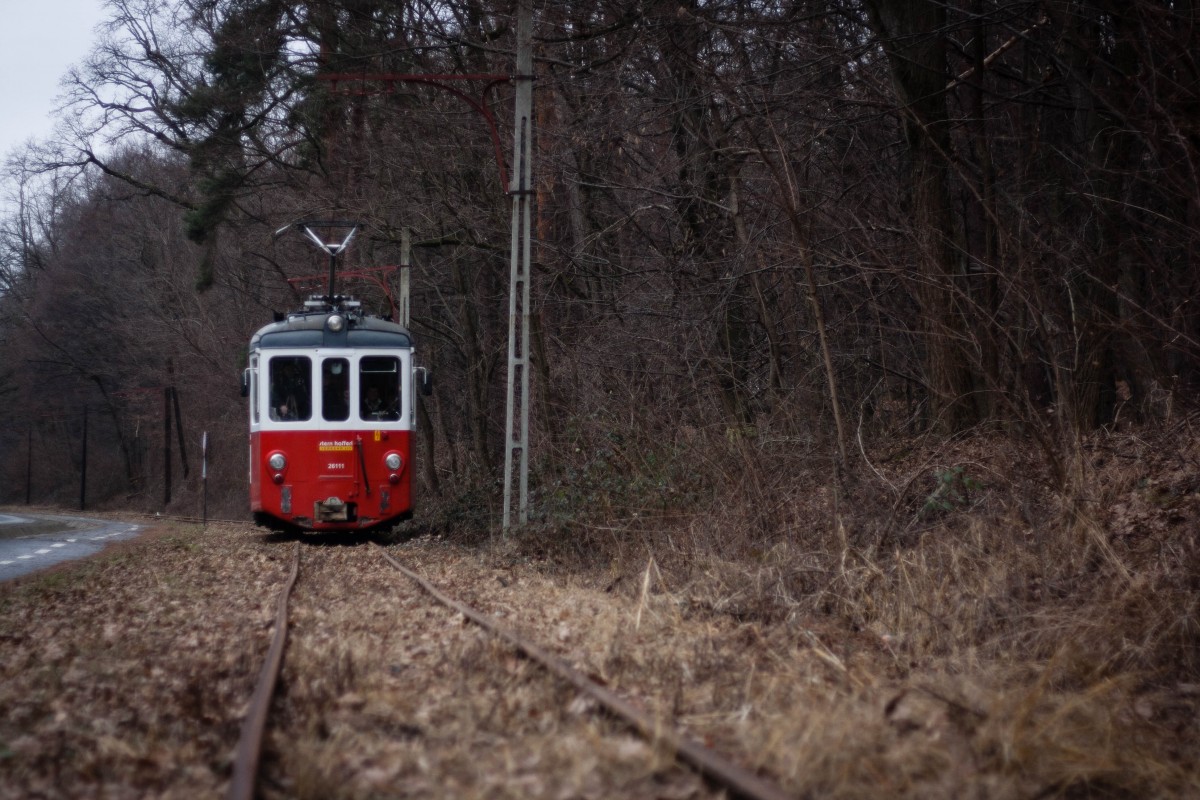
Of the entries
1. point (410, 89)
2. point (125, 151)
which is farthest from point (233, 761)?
point (125, 151)

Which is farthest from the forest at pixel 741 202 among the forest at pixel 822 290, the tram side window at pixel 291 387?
the tram side window at pixel 291 387

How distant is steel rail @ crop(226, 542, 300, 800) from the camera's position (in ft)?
12.2

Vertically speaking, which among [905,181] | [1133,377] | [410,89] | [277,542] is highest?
[410,89]

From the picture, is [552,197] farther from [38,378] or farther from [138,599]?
[38,378]

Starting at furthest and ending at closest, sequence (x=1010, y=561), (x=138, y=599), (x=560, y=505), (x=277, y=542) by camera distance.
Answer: (x=277, y=542) < (x=560, y=505) < (x=138, y=599) < (x=1010, y=561)

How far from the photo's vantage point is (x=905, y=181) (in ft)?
43.1

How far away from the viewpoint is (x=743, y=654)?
20.1 ft

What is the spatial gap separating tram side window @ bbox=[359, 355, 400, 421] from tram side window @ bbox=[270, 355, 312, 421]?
2.27 ft

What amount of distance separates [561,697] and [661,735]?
3.32 feet

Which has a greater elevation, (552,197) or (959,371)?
(552,197)

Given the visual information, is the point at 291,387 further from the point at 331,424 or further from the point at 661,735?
the point at 661,735

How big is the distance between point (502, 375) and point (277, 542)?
8.48 meters

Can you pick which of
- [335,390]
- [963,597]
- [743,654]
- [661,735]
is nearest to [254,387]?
[335,390]

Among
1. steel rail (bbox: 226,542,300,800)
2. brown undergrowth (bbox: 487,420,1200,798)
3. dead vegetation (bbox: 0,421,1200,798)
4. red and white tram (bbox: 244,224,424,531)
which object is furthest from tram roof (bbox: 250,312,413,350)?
steel rail (bbox: 226,542,300,800)
